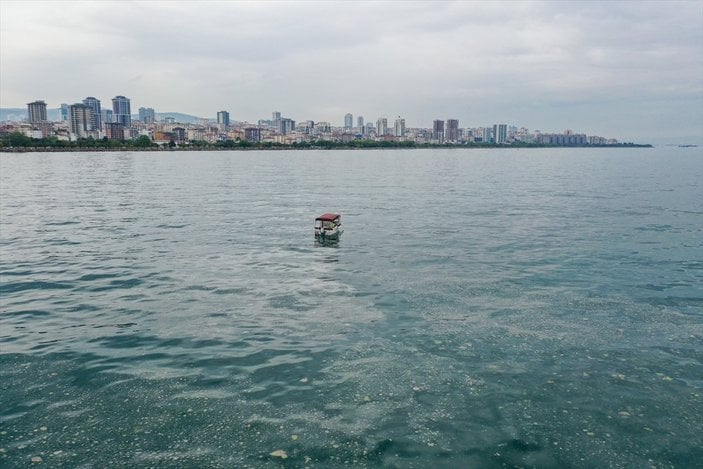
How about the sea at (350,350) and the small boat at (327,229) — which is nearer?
the sea at (350,350)

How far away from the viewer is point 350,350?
76.7 ft

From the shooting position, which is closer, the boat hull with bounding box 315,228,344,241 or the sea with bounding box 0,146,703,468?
the sea with bounding box 0,146,703,468

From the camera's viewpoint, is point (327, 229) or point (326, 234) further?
point (327, 229)

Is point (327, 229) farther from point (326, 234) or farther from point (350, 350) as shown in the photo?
point (350, 350)

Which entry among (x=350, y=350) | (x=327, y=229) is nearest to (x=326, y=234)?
(x=327, y=229)

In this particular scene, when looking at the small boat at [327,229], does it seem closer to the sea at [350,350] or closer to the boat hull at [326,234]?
the boat hull at [326,234]

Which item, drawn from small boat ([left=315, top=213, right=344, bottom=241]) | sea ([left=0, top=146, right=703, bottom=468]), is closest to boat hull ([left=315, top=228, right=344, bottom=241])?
small boat ([left=315, top=213, right=344, bottom=241])

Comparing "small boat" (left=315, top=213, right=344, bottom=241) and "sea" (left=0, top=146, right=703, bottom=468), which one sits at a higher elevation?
"small boat" (left=315, top=213, right=344, bottom=241)

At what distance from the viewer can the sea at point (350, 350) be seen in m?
16.4

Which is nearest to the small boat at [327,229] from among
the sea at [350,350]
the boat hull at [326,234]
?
the boat hull at [326,234]

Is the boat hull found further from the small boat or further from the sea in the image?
the sea

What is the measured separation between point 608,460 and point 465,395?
5.32m

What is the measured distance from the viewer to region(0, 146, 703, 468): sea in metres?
16.4

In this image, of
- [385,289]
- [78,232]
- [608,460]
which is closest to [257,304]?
[385,289]
